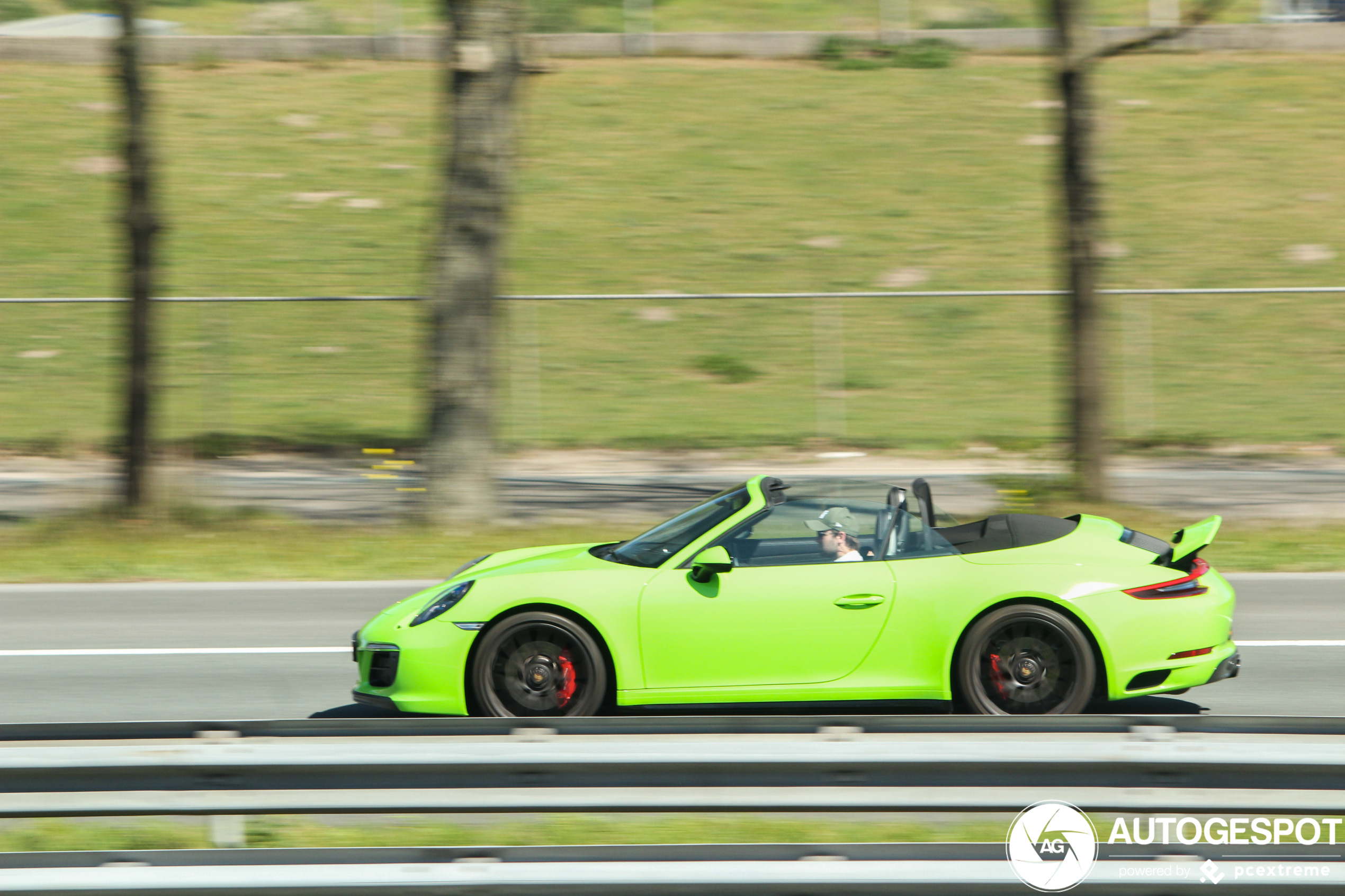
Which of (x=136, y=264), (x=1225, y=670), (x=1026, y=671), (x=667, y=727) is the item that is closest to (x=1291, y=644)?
(x=1225, y=670)

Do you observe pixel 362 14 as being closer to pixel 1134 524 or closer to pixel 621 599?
pixel 1134 524

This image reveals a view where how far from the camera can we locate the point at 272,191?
29.4m

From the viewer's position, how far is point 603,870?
4.03 meters

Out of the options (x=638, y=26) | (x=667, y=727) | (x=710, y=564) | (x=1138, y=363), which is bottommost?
(x=667, y=727)

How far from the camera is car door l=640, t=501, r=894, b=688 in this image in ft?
20.9

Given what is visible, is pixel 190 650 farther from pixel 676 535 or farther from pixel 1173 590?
pixel 1173 590

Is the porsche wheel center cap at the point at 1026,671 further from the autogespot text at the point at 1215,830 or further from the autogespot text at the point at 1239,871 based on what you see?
the autogespot text at the point at 1239,871

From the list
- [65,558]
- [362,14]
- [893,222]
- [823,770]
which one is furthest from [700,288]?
[823,770]

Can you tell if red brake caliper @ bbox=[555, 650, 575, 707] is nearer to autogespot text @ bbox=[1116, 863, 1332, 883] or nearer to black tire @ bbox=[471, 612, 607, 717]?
black tire @ bbox=[471, 612, 607, 717]

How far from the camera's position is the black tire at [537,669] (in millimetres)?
6422

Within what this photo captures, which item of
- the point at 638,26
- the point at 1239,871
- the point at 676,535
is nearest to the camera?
the point at 1239,871

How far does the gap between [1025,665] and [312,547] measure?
309 inches

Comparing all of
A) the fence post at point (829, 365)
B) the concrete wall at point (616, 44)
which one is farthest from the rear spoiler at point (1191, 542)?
the concrete wall at point (616, 44)

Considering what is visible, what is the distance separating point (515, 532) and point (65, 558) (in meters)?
3.94
